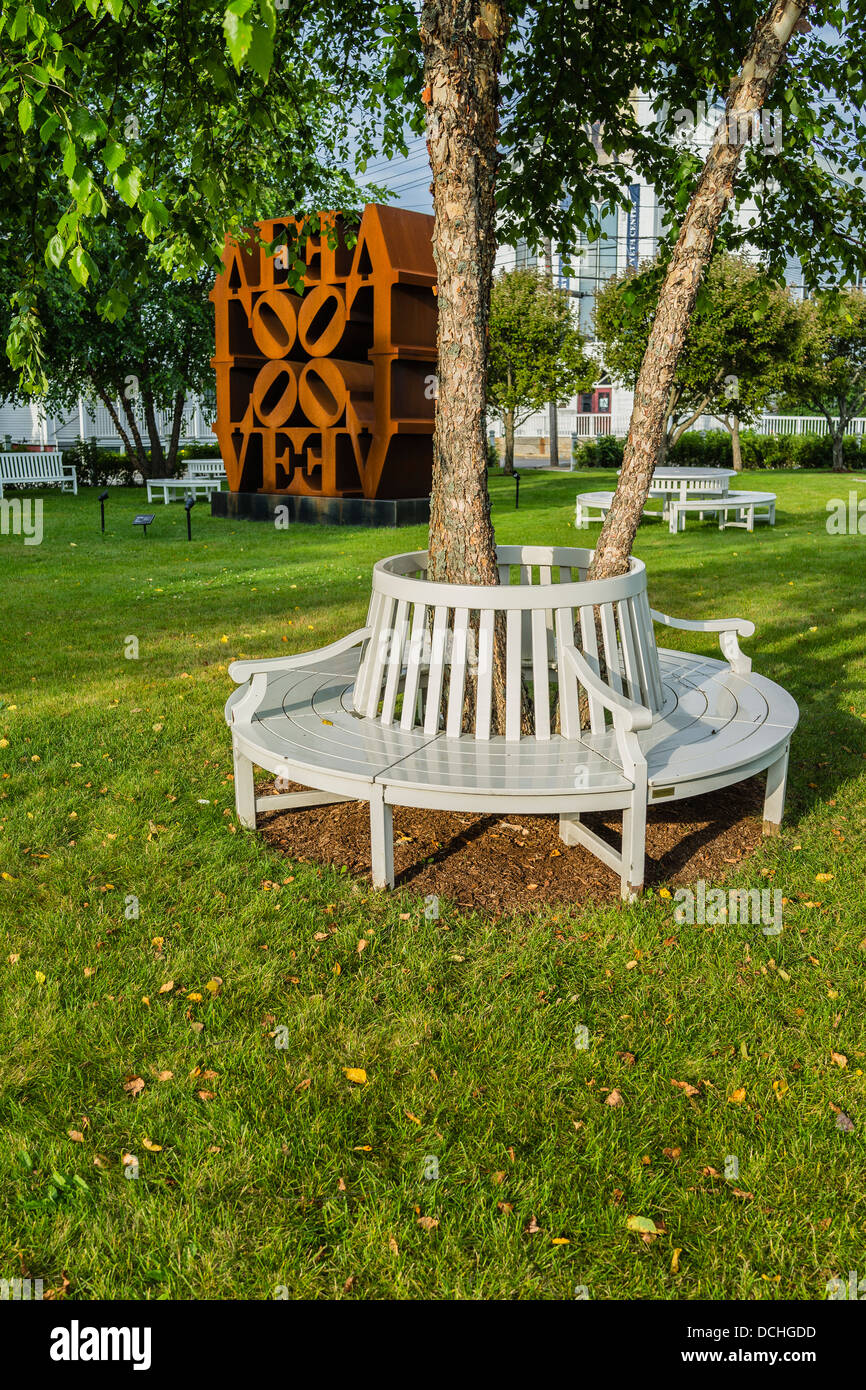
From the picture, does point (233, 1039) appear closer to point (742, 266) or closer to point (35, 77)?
point (35, 77)

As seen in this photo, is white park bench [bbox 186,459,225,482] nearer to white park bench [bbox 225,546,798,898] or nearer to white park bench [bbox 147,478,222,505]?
white park bench [bbox 147,478,222,505]

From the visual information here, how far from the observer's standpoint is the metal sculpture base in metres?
16.0

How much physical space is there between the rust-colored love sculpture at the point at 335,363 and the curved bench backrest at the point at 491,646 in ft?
38.0

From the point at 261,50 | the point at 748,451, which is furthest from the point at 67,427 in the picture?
the point at 261,50

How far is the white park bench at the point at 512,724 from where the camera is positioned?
364cm

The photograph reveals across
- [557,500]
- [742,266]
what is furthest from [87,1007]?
[742,266]

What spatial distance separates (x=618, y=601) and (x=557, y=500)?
17.6 metres

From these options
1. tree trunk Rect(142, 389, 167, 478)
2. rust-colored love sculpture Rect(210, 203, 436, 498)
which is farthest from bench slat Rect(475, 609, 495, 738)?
tree trunk Rect(142, 389, 167, 478)

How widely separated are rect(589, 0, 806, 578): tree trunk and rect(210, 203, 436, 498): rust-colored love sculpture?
1110cm

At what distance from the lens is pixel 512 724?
4.14 meters

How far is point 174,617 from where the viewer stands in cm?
938

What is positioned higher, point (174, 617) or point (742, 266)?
point (742, 266)

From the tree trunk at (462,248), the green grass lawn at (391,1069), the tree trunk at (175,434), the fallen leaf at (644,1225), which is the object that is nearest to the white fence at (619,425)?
the tree trunk at (175,434)

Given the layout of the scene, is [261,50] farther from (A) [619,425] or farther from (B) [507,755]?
(A) [619,425]
